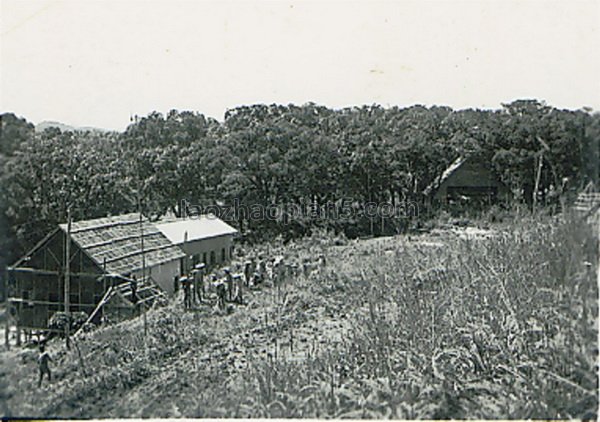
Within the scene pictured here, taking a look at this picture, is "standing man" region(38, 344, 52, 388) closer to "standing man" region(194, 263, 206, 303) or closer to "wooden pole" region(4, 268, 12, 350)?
"wooden pole" region(4, 268, 12, 350)

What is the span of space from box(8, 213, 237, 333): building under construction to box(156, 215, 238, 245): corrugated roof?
0.58 m

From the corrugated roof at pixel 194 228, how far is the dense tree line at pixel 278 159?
0.88ft

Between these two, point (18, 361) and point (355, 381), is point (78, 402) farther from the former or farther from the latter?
point (355, 381)

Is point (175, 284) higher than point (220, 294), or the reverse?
point (175, 284)

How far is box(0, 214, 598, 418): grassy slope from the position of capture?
380 centimetres

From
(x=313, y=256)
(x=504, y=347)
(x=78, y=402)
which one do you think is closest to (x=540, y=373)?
(x=504, y=347)

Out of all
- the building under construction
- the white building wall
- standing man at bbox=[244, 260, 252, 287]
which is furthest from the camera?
standing man at bbox=[244, 260, 252, 287]

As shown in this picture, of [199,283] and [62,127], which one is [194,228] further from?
[62,127]

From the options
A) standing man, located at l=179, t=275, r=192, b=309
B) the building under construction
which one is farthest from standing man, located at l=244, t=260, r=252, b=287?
the building under construction

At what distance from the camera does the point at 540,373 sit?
3809mm

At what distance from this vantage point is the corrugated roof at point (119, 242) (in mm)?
5609

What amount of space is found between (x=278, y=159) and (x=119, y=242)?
3594mm

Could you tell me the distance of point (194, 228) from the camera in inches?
305

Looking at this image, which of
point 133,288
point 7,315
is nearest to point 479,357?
point 133,288
